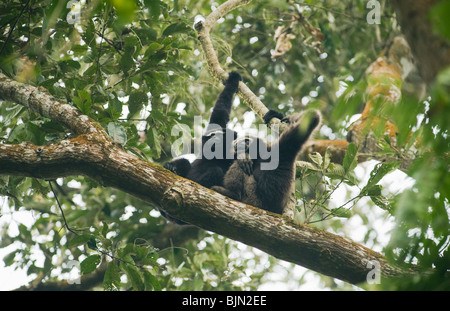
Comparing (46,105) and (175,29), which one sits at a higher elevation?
(175,29)

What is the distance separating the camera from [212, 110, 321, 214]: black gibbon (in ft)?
18.2

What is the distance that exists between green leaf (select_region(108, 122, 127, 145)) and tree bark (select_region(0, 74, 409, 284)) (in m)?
0.36

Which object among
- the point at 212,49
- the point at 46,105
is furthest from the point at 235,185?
the point at 46,105

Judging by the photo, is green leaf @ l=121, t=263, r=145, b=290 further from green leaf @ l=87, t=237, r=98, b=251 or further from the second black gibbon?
the second black gibbon

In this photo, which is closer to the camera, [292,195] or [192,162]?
[292,195]

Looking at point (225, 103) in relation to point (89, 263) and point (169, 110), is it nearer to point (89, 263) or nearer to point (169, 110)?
point (169, 110)

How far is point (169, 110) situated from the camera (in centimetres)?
734

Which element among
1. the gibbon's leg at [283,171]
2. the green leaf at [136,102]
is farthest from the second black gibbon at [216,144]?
the green leaf at [136,102]

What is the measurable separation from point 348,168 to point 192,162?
3.67 meters

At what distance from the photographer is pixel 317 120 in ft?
18.2

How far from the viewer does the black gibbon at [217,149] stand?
696 centimetres

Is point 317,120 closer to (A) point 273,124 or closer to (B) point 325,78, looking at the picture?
(A) point 273,124

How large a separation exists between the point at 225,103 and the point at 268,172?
1.97 m

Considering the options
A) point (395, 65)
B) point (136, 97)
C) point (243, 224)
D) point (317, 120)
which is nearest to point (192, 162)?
point (136, 97)
